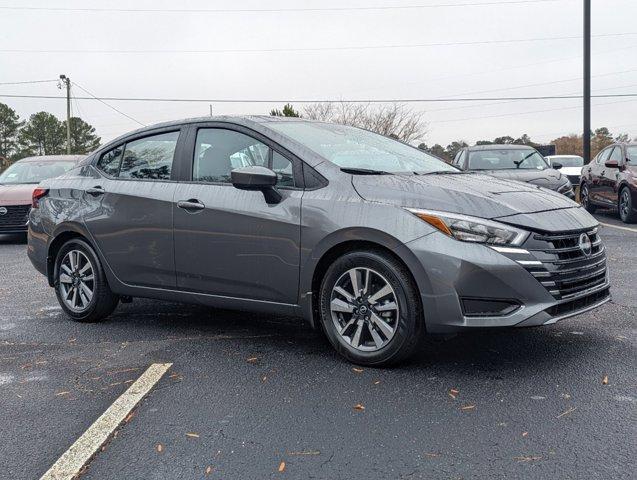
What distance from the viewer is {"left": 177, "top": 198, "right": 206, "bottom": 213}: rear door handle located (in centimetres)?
511

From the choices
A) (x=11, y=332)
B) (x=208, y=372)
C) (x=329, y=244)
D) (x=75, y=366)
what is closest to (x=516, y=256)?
(x=329, y=244)

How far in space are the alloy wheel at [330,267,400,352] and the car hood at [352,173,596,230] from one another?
1.62 feet

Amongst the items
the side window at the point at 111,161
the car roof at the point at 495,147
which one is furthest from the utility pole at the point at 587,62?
the side window at the point at 111,161

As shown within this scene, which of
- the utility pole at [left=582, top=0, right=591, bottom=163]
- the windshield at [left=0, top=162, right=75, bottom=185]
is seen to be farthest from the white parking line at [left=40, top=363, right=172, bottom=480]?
the utility pole at [left=582, top=0, right=591, bottom=163]

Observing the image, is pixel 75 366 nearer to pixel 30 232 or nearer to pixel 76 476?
pixel 76 476

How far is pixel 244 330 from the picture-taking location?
563 centimetres

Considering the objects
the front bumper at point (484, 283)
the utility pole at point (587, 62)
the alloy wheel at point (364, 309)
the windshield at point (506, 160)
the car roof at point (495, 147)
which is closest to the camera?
the front bumper at point (484, 283)

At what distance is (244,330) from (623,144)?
36.1 ft

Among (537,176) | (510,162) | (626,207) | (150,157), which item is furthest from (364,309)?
(626,207)

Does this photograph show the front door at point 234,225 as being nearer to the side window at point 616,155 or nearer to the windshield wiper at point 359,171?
the windshield wiper at point 359,171

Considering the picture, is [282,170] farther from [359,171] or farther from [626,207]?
[626,207]

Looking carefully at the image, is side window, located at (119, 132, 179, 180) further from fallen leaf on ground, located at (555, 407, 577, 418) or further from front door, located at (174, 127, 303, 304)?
fallen leaf on ground, located at (555, 407, 577, 418)

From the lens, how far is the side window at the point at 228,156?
4867mm

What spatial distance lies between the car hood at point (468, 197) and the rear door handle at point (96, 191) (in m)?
2.37
